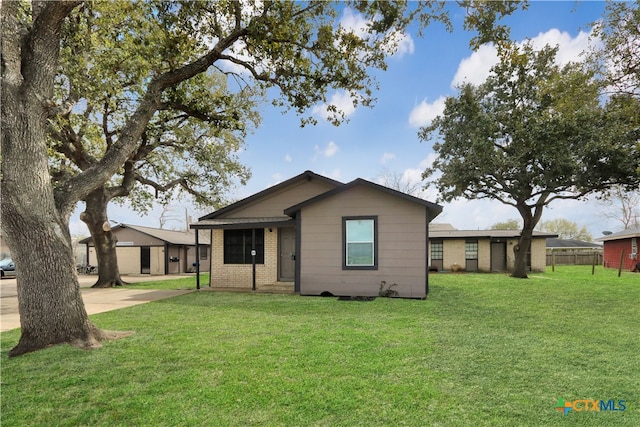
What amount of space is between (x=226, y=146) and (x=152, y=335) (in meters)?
12.1

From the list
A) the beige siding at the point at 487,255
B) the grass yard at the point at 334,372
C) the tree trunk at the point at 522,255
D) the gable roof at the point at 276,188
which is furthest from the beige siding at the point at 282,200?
the beige siding at the point at 487,255

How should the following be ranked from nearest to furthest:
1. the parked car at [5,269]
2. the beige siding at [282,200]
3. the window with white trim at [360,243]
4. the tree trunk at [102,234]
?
the window with white trim at [360,243], the beige siding at [282,200], the tree trunk at [102,234], the parked car at [5,269]

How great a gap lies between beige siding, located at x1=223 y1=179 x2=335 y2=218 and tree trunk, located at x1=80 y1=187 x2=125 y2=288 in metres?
5.77

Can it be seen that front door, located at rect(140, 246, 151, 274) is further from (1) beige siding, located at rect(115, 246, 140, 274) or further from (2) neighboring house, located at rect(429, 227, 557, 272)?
(2) neighboring house, located at rect(429, 227, 557, 272)

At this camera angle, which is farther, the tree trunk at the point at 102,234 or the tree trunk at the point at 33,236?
the tree trunk at the point at 102,234

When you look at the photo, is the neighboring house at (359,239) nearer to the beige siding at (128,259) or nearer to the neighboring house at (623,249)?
the beige siding at (128,259)

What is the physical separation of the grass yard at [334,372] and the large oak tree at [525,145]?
1023 cm

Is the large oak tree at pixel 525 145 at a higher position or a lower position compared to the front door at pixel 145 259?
higher

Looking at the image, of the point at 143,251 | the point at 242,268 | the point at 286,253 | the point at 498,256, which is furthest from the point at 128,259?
the point at 498,256

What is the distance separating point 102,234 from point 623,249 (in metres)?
32.2

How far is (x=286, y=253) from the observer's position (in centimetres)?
1327

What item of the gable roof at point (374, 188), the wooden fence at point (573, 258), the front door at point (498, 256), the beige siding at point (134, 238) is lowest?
the wooden fence at point (573, 258)

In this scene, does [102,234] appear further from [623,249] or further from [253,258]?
[623,249]

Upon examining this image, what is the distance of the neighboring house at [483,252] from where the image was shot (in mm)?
21656
